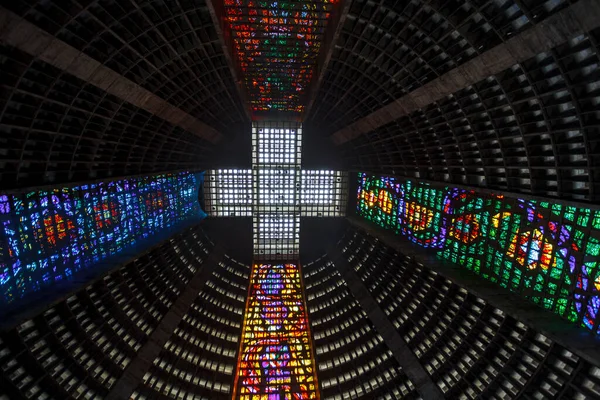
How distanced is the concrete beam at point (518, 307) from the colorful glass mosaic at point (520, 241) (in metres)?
0.76

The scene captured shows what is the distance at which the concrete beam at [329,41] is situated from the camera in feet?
75.7

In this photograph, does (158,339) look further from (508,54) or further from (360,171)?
(508,54)

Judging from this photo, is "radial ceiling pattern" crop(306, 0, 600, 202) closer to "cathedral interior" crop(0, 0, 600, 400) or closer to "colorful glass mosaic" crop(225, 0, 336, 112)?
"cathedral interior" crop(0, 0, 600, 400)

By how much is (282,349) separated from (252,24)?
1580 inches

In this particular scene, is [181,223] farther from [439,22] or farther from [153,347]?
[439,22]

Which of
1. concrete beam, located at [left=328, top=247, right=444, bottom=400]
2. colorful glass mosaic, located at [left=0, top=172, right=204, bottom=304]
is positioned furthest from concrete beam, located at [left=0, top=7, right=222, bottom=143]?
concrete beam, located at [left=328, top=247, right=444, bottom=400]

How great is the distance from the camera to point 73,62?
19578 millimetres

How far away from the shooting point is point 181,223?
159ft

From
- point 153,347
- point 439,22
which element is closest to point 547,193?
point 439,22

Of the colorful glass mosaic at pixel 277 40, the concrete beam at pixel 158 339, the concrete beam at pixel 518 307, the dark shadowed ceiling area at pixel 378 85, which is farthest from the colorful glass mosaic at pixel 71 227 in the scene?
the concrete beam at pixel 518 307

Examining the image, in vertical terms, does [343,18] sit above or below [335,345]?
above

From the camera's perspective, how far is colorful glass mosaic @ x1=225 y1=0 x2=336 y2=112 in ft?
84.2

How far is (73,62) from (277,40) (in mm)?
15128

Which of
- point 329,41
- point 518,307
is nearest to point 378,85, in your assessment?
point 329,41
